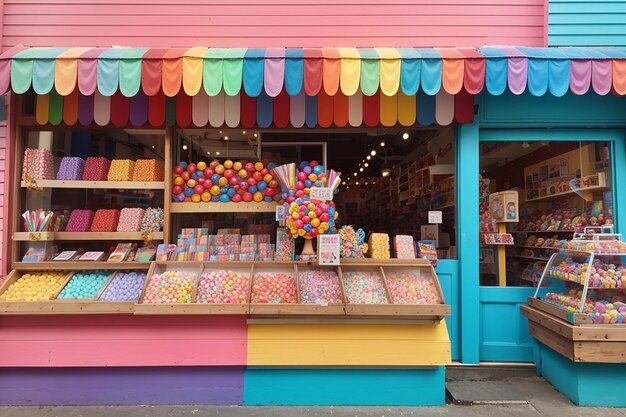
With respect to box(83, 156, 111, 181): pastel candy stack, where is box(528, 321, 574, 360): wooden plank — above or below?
below

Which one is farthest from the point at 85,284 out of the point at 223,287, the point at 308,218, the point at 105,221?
the point at 308,218

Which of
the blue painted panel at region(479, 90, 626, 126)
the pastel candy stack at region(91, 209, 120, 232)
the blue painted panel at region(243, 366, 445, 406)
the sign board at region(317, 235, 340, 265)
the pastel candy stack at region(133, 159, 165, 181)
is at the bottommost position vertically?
the blue painted panel at region(243, 366, 445, 406)

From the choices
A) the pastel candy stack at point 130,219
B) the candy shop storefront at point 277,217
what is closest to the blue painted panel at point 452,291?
the candy shop storefront at point 277,217

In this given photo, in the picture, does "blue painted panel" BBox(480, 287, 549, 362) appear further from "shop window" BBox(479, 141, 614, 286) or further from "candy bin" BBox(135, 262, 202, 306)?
"candy bin" BBox(135, 262, 202, 306)

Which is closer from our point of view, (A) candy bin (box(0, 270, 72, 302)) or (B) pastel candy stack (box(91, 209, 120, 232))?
(A) candy bin (box(0, 270, 72, 302))

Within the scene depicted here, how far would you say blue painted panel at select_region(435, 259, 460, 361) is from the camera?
4906 mm

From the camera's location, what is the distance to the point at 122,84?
161 inches

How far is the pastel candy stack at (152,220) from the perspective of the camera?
4863 millimetres

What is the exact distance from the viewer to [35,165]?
4832 millimetres

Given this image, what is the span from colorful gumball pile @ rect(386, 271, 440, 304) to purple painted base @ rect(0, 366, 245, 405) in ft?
6.18

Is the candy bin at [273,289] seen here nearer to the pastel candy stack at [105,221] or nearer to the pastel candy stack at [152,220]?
the pastel candy stack at [152,220]

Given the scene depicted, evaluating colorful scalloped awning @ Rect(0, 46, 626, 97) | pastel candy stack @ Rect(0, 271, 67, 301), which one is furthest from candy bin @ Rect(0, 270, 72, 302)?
colorful scalloped awning @ Rect(0, 46, 626, 97)

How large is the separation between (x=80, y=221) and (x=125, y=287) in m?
1.27

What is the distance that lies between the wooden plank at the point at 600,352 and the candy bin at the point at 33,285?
5516 millimetres
